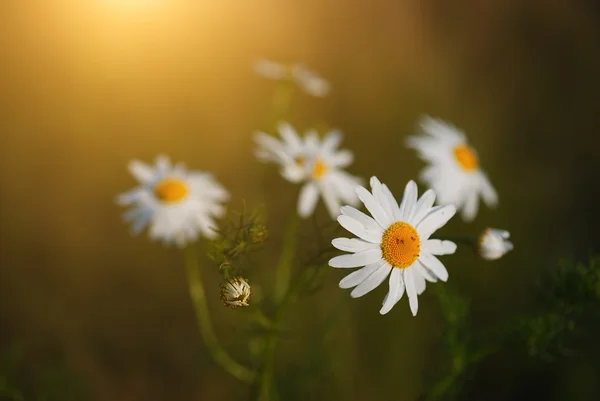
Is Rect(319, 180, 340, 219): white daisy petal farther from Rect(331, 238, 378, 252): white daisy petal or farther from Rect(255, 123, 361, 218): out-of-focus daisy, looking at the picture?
Rect(331, 238, 378, 252): white daisy petal

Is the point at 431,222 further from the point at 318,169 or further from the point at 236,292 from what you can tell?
the point at 318,169

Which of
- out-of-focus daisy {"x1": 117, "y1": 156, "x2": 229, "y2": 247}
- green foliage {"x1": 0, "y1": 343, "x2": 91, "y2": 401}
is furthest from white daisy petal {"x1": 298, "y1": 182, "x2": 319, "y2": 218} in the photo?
green foliage {"x1": 0, "y1": 343, "x2": 91, "y2": 401}

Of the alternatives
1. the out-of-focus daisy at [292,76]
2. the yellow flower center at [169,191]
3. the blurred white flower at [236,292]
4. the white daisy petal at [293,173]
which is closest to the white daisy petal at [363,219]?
the blurred white flower at [236,292]

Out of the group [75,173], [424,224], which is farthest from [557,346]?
[75,173]

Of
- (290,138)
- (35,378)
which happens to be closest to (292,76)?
(290,138)

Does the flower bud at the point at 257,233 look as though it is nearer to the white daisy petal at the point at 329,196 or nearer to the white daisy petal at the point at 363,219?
the white daisy petal at the point at 363,219
